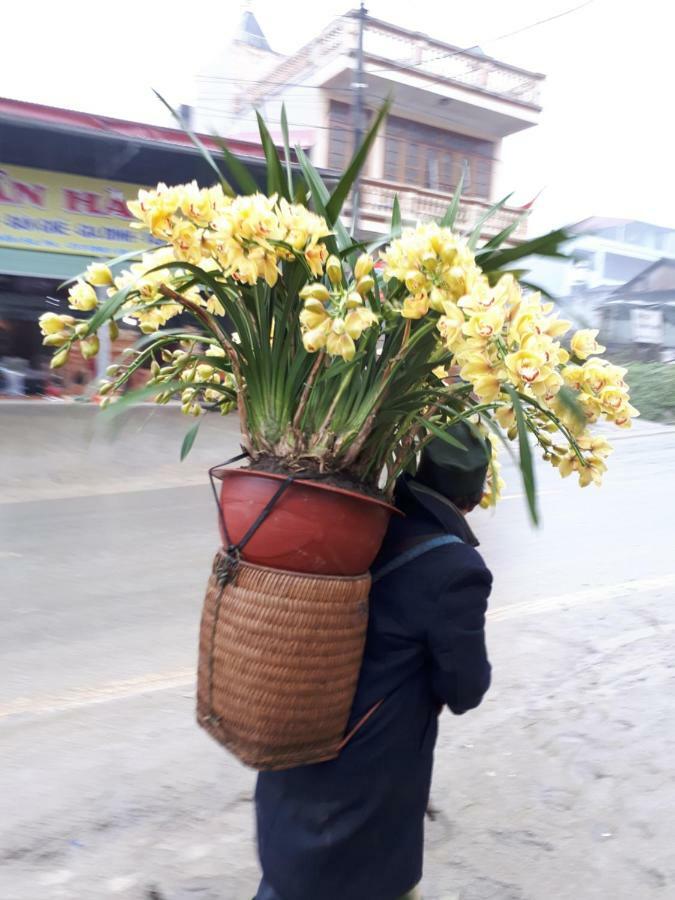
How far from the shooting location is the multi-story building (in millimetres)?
16578

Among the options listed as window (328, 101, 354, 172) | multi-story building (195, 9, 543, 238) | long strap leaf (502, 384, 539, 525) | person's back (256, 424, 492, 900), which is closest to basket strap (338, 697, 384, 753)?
person's back (256, 424, 492, 900)

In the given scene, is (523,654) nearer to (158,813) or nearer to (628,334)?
(158,813)

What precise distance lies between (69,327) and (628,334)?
2667 centimetres

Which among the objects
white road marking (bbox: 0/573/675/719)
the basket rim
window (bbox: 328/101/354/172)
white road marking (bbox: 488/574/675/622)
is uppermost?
window (bbox: 328/101/354/172)

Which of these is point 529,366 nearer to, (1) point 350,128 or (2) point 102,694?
(2) point 102,694

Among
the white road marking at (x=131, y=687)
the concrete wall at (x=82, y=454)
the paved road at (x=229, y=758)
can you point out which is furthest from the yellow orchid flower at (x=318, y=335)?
the concrete wall at (x=82, y=454)

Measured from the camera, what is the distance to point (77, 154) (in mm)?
12406

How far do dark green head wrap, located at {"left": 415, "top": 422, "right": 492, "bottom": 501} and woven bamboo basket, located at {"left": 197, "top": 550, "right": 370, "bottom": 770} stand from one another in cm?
32

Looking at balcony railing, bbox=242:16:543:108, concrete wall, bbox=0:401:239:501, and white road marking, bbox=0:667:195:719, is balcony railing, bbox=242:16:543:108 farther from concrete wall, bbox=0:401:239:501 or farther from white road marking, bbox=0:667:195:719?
white road marking, bbox=0:667:195:719

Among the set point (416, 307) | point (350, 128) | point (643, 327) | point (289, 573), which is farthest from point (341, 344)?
point (643, 327)

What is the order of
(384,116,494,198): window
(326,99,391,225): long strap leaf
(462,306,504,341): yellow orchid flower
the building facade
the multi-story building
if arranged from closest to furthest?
(462,306,504,341): yellow orchid flower < (326,99,391,225): long strap leaf < the building facade < the multi-story building < (384,116,494,198): window

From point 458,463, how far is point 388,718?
1.83ft

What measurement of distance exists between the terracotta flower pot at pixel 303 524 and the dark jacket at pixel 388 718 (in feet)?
0.73

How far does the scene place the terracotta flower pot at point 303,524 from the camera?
155cm
